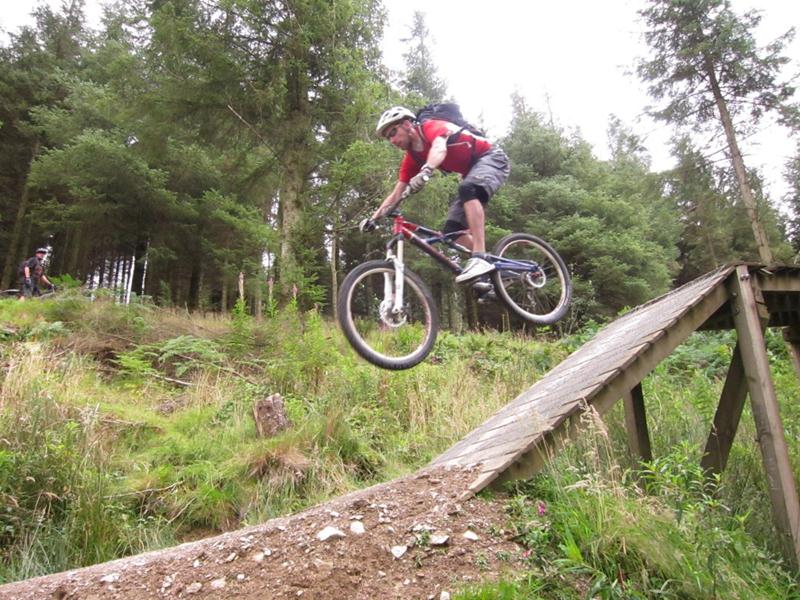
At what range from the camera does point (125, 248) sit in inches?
582

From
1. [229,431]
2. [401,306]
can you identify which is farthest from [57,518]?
[401,306]

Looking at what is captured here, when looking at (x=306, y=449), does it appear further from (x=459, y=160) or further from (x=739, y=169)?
(x=739, y=169)

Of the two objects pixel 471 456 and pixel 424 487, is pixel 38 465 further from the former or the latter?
pixel 471 456

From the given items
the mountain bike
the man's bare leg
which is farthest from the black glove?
the man's bare leg

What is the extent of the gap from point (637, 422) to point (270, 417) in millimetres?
3422

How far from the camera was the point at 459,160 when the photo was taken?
339 cm

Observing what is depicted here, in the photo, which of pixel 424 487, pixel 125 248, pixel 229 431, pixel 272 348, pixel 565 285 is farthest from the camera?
pixel 125 248

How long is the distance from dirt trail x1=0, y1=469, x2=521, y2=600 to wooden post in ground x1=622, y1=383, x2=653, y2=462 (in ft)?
6.22

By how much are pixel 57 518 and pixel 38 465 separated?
0.42 metres

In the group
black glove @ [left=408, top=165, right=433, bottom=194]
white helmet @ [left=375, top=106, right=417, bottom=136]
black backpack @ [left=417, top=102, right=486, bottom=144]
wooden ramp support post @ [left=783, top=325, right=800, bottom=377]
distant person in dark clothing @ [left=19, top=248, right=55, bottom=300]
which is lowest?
wooden ramp support post @ [left=783, top=325, right=800, bottom=377]

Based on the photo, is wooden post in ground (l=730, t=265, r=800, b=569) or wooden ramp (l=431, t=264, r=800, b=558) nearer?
wooden ramp (l=431, t=264, r=800, b=558)

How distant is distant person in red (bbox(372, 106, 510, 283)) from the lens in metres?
3.11

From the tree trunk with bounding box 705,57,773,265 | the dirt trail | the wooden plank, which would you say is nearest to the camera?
the dirt trail

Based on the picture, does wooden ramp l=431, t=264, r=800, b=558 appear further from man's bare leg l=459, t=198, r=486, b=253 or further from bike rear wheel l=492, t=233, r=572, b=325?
man's bare leg l=459, t=198, r=486, b=253
